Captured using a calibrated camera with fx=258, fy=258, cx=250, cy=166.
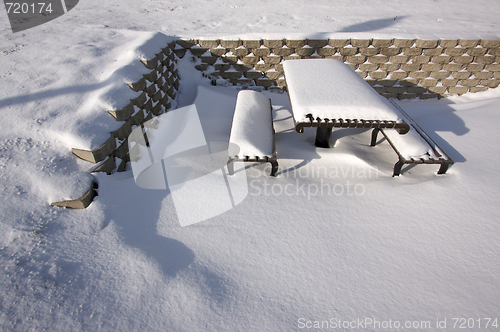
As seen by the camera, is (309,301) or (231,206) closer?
(309,301)

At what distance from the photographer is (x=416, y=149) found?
2.80 metres

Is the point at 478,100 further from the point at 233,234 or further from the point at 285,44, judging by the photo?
the point at 233,234

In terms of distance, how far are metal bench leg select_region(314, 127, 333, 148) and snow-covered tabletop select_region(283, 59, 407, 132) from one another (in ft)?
2.13

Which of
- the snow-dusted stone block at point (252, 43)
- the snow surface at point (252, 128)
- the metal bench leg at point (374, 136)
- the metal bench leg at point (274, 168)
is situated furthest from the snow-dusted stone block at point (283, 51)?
the metal bench leg at point (274, 168)

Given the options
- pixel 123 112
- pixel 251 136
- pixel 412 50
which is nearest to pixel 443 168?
pixel 251 136

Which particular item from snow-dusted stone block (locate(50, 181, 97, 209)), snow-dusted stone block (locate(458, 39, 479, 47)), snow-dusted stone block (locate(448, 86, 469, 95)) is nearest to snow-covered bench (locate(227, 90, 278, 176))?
snow-dusted stone block (locate(50, 181, 97, 209))

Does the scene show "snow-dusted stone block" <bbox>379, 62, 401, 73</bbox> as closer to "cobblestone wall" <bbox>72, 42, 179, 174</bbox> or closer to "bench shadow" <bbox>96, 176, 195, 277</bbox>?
"cobblestone wall" <bbox>72, 42, 179, 174</bbox>

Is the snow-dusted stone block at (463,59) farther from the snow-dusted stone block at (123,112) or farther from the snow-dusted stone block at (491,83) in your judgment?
the snow-dusted stone block at (123,112)

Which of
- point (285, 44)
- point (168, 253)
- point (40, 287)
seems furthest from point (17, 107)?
point (285, 44)

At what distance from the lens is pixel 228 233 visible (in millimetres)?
2217

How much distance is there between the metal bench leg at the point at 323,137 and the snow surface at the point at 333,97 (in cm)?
65

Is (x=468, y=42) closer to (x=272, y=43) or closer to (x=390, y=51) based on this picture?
(x=390, y=51)

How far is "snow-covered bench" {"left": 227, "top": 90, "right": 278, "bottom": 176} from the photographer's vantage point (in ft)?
8.81

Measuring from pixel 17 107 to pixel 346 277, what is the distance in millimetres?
3418
